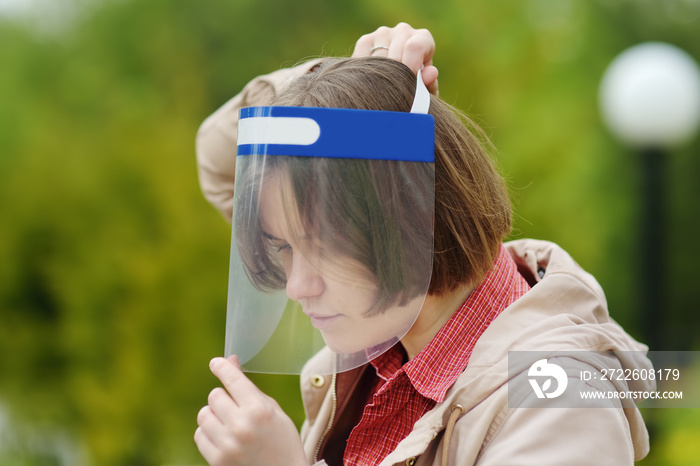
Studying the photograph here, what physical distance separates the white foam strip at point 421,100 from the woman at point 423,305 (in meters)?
0.02

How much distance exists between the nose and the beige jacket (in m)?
0.36

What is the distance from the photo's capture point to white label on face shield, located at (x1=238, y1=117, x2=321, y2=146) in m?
1.66

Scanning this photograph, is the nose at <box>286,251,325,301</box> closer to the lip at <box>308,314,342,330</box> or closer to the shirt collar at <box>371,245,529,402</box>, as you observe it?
the lip at <box>308,314,342,330</box>

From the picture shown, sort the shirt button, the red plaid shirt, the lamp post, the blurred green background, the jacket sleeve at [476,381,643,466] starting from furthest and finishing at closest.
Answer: the lamp post < the blurred green background < the shirt button < the red plaid shirt < the jacket sleeve at [476,381,643,466]

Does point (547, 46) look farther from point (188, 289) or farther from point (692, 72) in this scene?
point (188, 289)

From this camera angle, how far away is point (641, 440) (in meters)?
1.83

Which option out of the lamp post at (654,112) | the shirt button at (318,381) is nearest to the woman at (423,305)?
the shirt button at (318,381)

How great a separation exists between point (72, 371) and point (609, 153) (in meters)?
7.28

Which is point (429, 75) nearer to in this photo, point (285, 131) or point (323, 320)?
point (285, 131)

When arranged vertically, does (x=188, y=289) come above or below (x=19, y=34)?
below

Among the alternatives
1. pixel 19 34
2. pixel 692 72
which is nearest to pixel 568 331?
pixel 692 72

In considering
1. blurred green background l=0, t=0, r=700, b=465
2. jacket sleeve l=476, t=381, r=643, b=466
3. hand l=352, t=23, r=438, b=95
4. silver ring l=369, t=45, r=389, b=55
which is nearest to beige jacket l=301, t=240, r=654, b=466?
jacket sleeve l=476, t=381, r=643, b=466

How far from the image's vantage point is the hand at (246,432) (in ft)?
5.47

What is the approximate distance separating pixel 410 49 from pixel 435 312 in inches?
25.3
